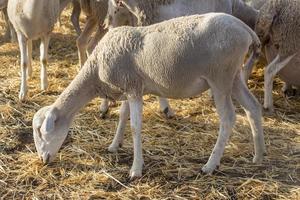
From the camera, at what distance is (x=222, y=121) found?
15.5ft

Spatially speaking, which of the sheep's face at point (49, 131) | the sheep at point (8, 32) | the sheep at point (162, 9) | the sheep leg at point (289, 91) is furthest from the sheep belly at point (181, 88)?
the sheep at point (8, 32)

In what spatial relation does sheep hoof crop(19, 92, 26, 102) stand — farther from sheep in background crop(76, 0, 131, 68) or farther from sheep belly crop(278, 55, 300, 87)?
sheep belly crop(278, 55, 300, 87)

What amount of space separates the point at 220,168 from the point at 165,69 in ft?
3.58

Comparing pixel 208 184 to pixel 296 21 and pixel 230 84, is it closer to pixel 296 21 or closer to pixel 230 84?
pixel 230 84

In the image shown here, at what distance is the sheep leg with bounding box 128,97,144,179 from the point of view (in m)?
4.73

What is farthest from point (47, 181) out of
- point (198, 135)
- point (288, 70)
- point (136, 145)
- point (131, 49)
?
point (288, 70)

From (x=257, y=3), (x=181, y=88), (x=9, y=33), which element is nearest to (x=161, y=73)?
(x=181, y=88)

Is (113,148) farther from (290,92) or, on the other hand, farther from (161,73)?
(290,92)

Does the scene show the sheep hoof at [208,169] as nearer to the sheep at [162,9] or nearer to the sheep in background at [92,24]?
the sheep at [162,9]

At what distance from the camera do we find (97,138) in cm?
572

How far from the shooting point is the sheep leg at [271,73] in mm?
6417

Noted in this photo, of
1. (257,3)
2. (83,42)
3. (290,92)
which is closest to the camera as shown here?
(290,92)

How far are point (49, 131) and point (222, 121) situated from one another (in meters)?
1.52

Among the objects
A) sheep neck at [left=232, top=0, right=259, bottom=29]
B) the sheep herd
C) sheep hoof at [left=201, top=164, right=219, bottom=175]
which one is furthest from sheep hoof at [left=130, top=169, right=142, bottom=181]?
sheep neck at [left=232, top=0, right=259, bottom=29]
